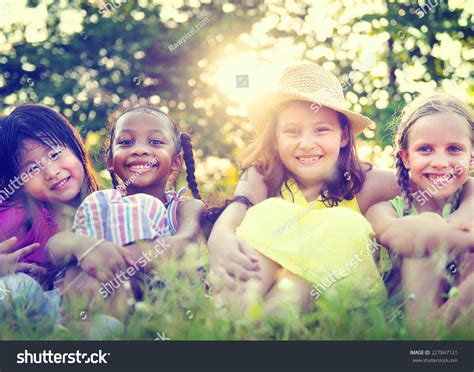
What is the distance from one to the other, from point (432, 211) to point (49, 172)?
130 cm

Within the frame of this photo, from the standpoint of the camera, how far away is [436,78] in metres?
2.67

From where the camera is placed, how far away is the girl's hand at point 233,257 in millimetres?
2043

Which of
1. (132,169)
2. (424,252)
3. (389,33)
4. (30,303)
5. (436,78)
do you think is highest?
(389,33)

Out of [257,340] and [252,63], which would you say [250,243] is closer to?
[257,340]

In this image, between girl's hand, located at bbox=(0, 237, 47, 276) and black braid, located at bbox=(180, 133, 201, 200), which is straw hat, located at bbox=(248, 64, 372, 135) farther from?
girl's hand, located at bbox=(0, 237, 47, 276)

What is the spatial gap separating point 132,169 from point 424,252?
1080mm

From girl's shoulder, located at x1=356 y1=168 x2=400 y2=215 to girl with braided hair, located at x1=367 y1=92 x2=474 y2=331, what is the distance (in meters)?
0.06

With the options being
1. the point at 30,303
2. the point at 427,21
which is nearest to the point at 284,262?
the point at 30,303

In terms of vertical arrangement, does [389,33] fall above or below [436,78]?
above

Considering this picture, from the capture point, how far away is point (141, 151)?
8.08 feet
